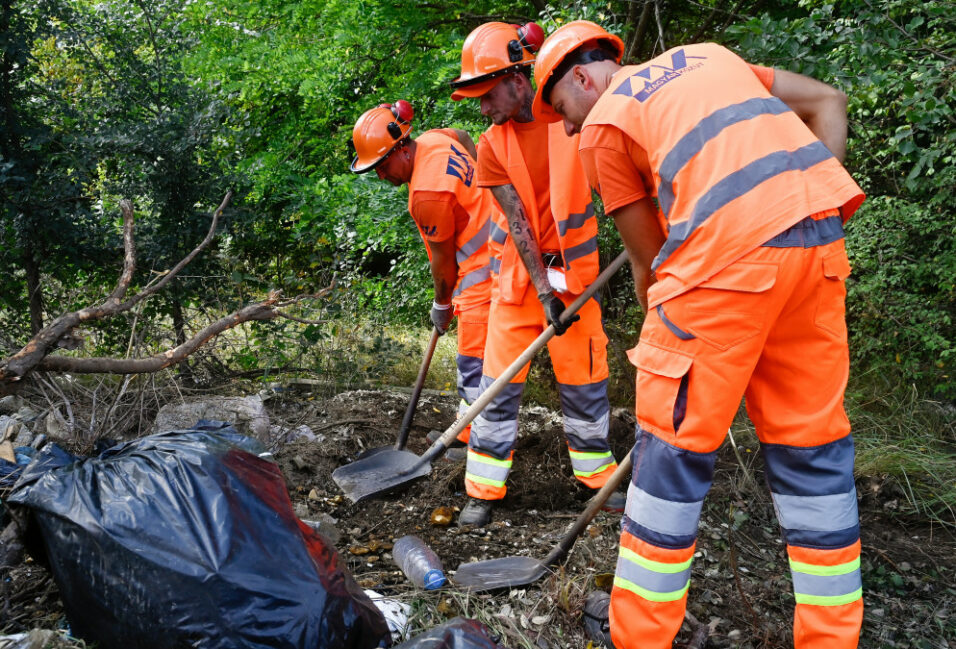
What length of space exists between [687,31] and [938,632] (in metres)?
4.42

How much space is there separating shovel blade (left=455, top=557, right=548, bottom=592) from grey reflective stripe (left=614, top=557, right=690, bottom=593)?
2.40 feet

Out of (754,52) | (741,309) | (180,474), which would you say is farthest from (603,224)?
(180,474)

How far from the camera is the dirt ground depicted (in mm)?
2293

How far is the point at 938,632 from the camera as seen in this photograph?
7.57 feet

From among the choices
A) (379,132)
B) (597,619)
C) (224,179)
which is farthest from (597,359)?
(224,179)

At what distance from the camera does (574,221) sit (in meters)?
3.04

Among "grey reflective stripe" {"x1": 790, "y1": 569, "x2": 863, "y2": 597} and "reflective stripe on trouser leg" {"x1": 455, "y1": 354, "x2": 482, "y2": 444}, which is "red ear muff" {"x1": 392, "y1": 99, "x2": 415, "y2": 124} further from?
"grey reflective stripe" {"x1": 790, "y1": 569, "x2": 863, "y2": 597}

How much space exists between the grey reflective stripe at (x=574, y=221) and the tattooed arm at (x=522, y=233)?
0.19 meters

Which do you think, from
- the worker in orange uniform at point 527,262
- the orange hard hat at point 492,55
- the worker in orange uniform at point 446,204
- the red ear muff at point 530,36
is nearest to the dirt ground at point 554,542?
the worker in orange uniform at point 527,262

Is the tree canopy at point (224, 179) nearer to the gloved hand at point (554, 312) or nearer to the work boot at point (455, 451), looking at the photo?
the work boot at point (455, 451)

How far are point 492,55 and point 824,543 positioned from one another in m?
2.24

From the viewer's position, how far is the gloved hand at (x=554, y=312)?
3.03 m

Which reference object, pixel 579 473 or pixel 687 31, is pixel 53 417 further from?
pixel 687 31

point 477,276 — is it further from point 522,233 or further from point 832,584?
point 832,584
